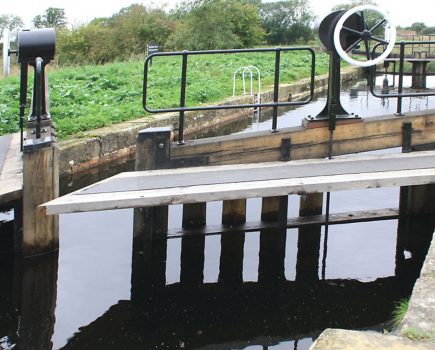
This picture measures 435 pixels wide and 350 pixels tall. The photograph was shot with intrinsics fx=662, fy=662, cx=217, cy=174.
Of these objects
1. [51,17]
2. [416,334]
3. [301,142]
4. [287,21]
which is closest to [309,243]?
[301,142]

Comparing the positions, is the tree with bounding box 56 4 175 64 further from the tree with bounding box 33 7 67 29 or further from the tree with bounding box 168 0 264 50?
the tree with bounding box 33 7 67 29

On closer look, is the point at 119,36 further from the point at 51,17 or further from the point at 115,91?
the point at 115,91

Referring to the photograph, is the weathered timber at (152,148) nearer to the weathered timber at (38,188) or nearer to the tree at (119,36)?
the weathered timber at (38,188)

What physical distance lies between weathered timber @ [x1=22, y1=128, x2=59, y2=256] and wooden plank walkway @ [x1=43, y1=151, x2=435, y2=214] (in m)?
0.55

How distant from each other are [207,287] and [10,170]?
220 centimetres

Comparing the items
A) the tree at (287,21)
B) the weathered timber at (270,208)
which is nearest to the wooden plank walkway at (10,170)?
the weathered timber at (270,208)

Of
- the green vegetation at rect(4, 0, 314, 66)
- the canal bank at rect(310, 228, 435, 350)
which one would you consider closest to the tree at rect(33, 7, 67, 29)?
the green vegetation at rect(4, 0, 314, 66)

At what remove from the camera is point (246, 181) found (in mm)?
5520

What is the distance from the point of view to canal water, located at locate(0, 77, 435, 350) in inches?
192

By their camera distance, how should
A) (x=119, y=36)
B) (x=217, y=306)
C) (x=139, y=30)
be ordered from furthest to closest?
(x=119, y=36)
(x=139, y=30)
(x=217, y=306)

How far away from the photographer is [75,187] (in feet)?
28.8

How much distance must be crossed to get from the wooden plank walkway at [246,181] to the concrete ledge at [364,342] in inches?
94.8

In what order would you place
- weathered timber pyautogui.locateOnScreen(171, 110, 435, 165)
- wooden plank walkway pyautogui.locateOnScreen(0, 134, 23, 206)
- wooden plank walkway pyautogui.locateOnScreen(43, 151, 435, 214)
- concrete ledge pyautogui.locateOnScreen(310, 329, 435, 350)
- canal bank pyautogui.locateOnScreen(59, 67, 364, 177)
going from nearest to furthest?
concrete ledge pyautogui.locateOnScreen(310, 329, 435, 350) < wooden plank walkway pyautogui.locateOnScreen(43, 151, 435, 214) < wooden plank walkway pyautogui.locateOnScreen(0, 134, 23, 206) < weathered timber pyautogui.locateOnScreen(171, 110, 435, 165) < canal bank pyautogui.locateOnScreen(59, 67, 364, 177)

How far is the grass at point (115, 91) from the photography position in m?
10.6
